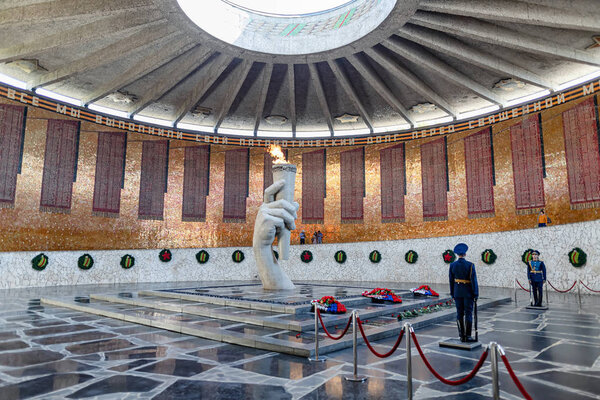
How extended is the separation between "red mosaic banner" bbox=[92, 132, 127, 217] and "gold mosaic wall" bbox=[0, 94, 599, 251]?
24 centimetres

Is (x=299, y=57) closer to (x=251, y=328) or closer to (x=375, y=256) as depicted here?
(x=375, y=256)

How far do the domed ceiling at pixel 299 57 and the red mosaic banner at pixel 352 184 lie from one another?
1763 mm

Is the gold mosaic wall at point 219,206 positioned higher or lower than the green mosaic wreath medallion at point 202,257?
higher

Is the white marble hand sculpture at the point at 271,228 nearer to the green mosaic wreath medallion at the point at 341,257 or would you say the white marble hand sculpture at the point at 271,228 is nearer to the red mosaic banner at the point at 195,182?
the green mosaic wreath medallion at the point at 341,257

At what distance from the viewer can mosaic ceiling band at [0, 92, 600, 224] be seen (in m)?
13.9

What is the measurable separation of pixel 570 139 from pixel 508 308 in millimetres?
8479

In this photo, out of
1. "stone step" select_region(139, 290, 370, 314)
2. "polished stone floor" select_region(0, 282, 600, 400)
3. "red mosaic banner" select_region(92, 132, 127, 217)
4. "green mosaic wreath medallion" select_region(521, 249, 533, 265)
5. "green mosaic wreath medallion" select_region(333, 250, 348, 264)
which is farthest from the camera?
"green mosaic wreath medallion" select_region(333, 250, 348, 264)

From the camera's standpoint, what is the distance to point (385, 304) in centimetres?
859

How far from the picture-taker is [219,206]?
19.5 meters

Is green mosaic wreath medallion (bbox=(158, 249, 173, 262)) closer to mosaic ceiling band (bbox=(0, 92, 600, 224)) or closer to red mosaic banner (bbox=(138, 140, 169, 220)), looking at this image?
red mosaic banner (bbox=(138, 140, 169, 220))

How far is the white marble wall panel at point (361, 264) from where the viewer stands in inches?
496

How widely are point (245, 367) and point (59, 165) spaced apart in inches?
593

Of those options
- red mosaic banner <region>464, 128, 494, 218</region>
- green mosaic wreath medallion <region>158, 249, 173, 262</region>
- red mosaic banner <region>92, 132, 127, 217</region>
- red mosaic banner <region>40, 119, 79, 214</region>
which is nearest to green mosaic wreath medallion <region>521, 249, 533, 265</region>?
red mosaic banner <region>464, 128, 494, 218</region>

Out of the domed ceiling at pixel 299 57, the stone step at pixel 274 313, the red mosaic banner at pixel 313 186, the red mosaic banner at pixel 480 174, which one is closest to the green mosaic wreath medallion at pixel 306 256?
the red mosaic banner at pixel 313 186
